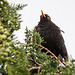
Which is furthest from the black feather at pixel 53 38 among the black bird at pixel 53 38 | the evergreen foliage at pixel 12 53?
the evergreen foliage at pixel 12 53

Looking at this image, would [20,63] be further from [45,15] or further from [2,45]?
[45,15]

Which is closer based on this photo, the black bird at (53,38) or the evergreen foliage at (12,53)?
the evergreen foliage at (12,53)

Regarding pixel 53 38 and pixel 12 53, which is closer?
pixel 12 53

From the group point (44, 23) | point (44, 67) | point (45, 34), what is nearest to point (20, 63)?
point (44, 67)

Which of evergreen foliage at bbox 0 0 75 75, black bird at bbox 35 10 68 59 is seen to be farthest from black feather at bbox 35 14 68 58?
evergreen foliage at bbox 0 0 75 75

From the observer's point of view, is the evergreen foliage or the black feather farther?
the black feather

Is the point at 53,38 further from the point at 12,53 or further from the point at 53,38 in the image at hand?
the point at 12,53

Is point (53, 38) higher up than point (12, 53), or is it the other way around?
point (53, 38)

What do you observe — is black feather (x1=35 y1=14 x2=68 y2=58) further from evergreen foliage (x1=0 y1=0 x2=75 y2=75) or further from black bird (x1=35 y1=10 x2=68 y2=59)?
evergreen foliage (x1=0 y1=0 x2=75 y2=75)

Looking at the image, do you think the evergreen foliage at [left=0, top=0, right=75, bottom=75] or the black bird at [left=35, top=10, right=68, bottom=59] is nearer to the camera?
the evergreen foliage at [left=0, top=0, right=75, bottom=75]

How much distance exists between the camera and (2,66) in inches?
26.6

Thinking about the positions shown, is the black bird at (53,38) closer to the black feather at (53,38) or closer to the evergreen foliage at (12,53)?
the black feather at (53,38)

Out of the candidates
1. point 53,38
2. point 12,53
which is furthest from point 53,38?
point 12,53

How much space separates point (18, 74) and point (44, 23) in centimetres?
214
